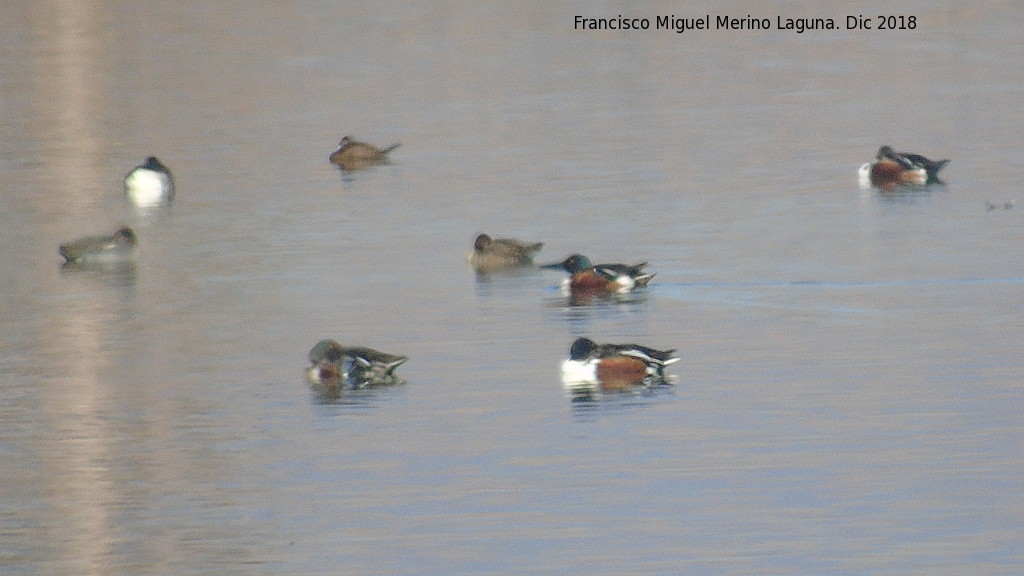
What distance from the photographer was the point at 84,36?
56719 millimetres

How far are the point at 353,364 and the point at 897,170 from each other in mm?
12308

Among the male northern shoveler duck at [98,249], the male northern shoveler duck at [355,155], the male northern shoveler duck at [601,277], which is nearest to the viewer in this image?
the male northern shoveler duck at [601,277]

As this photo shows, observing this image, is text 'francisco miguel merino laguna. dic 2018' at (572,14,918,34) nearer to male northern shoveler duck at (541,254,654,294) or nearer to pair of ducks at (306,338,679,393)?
male northern shoveler duck at (541,254,654,294)

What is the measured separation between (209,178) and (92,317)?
10.7 m

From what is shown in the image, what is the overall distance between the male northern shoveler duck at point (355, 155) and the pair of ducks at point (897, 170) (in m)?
7.06

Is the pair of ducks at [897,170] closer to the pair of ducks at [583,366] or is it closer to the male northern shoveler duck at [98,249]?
the male northern shoveler duck at [98,249]

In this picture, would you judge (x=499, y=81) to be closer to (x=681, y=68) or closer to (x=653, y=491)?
(x=681, y=68)

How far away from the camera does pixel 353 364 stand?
51.5 ft

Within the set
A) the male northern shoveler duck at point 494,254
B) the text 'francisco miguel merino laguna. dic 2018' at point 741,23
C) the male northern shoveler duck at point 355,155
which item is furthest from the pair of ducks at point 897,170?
the text 'francisco miguel merino laguna. dic 2018' at point 741,23

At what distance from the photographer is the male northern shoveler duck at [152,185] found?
89.4 ft

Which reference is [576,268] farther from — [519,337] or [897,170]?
[897,170]

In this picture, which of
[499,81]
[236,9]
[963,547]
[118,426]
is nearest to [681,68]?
[499,81]

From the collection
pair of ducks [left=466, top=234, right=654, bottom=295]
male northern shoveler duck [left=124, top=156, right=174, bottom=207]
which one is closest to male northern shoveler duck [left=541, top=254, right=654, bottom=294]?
pair of ducks [left=466, top=234, right=654, bottom=295]

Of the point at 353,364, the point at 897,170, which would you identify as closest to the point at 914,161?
the point at 897,170
